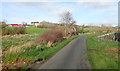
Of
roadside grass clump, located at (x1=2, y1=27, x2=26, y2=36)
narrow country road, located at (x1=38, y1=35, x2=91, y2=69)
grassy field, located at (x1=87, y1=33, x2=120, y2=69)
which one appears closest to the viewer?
narrow country road, located at (x1=38, y1=35, x2=91, y2=69)

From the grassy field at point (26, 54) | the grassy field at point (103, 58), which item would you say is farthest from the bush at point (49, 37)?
the grassy field at point (103, 58)

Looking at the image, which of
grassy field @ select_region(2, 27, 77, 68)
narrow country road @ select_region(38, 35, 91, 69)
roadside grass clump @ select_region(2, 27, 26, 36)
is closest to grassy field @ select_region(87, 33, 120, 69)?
narrow country road @ select_region(38, 35, 91, 69)

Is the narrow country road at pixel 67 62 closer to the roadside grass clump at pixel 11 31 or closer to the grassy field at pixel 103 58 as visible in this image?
the grassy field at pixel 103 58

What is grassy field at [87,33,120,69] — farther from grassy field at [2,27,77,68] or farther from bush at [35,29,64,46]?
bush at [35,29,64,46]

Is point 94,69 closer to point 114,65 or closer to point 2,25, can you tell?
point 114,65

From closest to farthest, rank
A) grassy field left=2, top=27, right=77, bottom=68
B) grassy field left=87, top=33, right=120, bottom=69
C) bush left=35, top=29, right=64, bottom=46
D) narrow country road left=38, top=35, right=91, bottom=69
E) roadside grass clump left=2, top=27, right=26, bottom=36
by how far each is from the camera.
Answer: narrow country road left=38, top=35, right=91, bottom=69
grassy field left=87, top=33, right=120, bottom=69
grassy field left=2, top=27, right=77, bottom=68
bush left=35, top=29, right=64, bottom=46
roadside grass clump left=2, top=27, right=26, bottom=36

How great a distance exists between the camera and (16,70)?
15.4 metres

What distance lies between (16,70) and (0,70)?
50.3 inches

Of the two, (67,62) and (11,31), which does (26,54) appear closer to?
(67,62)

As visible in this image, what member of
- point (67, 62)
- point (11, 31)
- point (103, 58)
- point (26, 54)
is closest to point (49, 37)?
point (26, 54)

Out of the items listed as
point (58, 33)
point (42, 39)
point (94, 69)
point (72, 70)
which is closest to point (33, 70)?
point (72, 70)

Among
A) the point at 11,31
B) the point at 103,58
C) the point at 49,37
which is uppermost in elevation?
the point at 103,58

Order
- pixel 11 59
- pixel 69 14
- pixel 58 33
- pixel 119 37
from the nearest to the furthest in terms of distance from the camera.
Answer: pixel 11 59
pixel 58 33
pixel 119 37
pixel 69 14

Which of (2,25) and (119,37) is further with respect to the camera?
(2,25)
